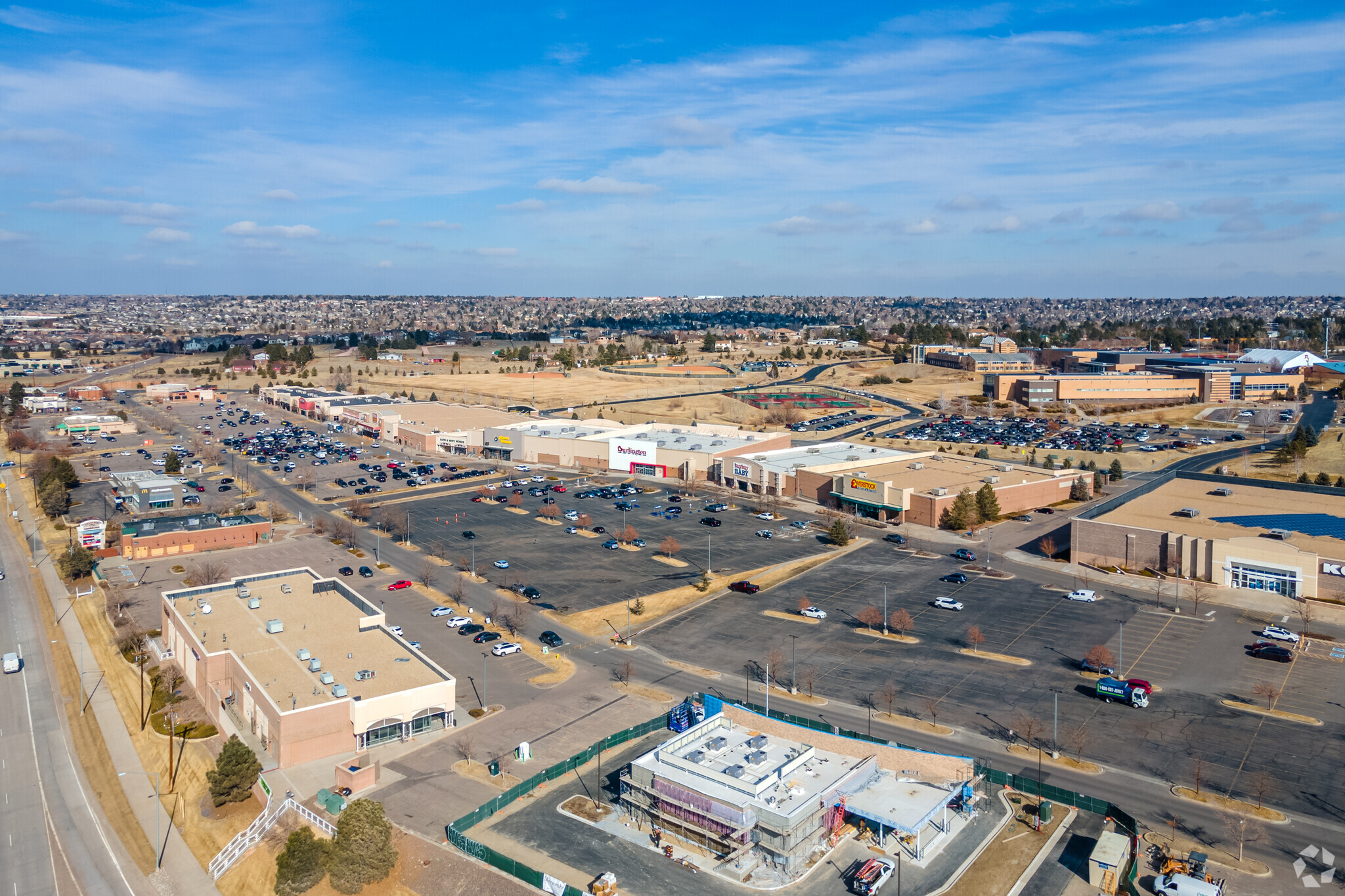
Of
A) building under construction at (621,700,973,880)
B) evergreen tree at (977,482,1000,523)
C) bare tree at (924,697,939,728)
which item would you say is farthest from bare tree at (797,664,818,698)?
evergreen tree at (977,482,1000,523)

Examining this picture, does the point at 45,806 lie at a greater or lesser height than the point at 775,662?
lesser

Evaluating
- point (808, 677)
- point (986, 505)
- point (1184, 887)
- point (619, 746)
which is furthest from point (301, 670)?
point (986, 505)

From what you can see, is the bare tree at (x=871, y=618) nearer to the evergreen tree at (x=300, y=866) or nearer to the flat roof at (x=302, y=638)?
the flat roof at (x=302, y=638)

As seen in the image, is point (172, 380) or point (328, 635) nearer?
point (328, 635)

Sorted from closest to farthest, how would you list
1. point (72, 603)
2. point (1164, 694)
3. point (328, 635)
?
1. point (1164, 694)
2. point (328, 635)
3. point (72, 603)

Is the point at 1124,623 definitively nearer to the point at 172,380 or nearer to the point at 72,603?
the point at 72,603

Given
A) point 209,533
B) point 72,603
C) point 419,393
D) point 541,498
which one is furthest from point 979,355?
point 72,603

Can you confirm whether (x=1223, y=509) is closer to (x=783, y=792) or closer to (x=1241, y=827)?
(x=1241, y=827)

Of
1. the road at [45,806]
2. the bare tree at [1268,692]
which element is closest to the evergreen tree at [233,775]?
the road at [45,806]
